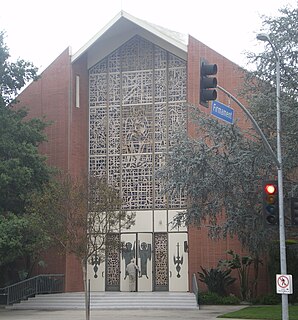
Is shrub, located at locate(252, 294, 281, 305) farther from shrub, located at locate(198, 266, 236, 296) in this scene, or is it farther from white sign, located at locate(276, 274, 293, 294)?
white sign, located at locate(276, 274, 293, 294)

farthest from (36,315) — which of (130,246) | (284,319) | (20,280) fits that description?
(284,319)

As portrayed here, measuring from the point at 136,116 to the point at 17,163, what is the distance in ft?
29.2

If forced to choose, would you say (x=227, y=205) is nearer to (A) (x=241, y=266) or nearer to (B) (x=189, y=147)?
(B) (x=189, y=147)

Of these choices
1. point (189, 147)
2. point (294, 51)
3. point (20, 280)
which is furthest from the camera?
point (20, 280)

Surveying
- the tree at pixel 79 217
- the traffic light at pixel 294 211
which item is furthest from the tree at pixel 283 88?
the tree at pixel 79 217

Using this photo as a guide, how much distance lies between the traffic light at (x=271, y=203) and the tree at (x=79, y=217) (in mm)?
6526

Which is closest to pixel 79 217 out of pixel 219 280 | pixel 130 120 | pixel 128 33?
pixel 219 280

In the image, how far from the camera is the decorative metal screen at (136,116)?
3503cm

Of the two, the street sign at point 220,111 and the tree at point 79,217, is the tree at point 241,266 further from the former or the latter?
the street sign at point 220,111

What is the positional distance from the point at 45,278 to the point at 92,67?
12113 mm

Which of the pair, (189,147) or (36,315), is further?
(36,315)

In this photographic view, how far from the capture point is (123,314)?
27250mm

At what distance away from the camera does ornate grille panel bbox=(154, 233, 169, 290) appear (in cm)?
3384

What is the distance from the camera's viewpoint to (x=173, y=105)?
116 ft
